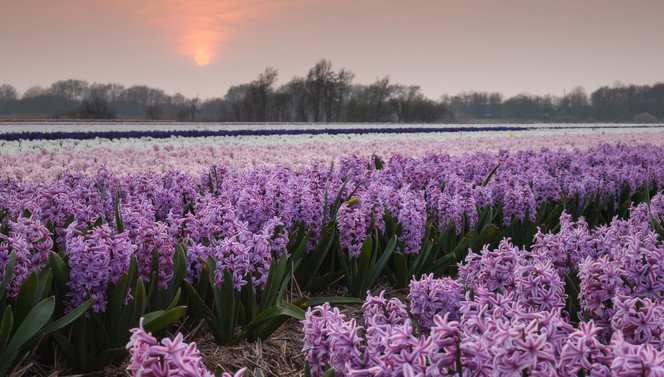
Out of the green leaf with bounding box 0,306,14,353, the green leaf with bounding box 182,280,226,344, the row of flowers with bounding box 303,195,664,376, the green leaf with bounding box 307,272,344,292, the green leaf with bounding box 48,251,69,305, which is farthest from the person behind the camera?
the green leaf with bounding box 307,272,344,292

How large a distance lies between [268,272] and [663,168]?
7485 mm

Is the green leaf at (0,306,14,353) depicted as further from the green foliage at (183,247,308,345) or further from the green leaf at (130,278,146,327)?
the green foliage at (183,247,308,345)

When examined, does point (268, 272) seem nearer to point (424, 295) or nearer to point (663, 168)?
point (424, 295)

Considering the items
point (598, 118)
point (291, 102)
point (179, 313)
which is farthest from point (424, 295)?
point (598, 118)

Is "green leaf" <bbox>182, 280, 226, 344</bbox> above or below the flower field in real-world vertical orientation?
below

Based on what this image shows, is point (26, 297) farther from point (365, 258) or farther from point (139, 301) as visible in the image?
point (365, 258)

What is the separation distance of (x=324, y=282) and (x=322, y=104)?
223ft

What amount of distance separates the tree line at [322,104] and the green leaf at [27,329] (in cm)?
5705

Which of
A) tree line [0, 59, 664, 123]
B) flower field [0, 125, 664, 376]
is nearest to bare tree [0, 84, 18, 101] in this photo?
tree line [0, 59, 664, 123]

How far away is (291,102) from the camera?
222ft

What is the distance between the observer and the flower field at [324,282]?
4.51 feet

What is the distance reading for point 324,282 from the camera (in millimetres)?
3822

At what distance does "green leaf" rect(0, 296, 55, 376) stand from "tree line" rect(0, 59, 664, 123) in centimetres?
5705

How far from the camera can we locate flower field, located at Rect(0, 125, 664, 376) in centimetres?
138
